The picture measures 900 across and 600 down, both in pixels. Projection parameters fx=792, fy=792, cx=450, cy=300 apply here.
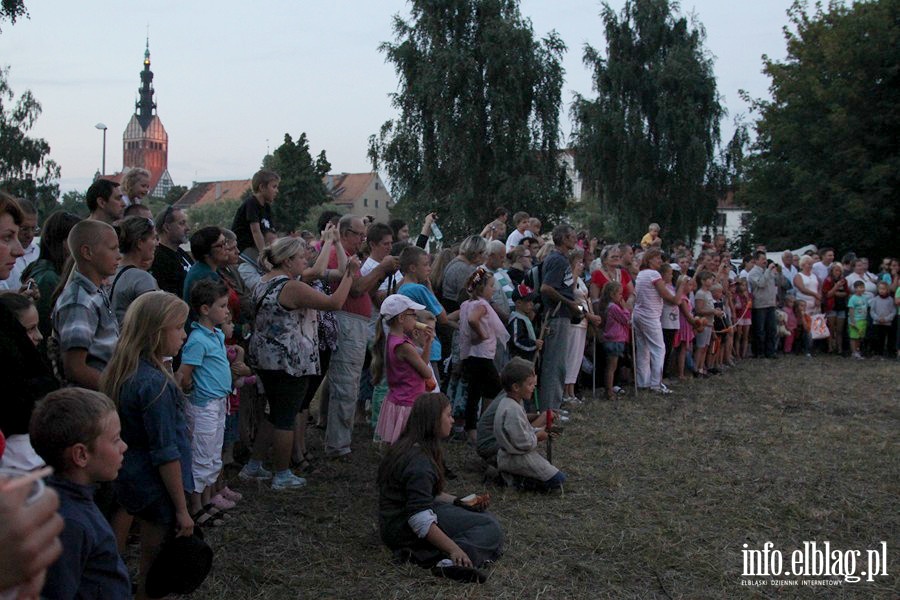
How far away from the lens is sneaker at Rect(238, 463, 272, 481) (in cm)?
599

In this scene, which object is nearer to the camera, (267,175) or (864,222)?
(267,175)

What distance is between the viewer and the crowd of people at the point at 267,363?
2.58 m

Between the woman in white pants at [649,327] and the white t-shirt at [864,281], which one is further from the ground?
the white t-shirt at [864,281]

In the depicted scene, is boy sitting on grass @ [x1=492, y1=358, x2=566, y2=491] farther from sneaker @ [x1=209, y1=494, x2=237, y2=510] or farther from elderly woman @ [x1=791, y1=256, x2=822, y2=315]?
elderly woman @ [x1=791, y1=256, x2=822, y2=315]

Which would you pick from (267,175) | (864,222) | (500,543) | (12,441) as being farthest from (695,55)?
(12,441)

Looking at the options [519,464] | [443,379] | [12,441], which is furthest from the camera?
[443,379]

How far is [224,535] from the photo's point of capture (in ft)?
16.0

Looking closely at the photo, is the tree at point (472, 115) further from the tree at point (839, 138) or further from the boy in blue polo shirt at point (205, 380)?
the boy in blue polo shirt at point (205, 380)

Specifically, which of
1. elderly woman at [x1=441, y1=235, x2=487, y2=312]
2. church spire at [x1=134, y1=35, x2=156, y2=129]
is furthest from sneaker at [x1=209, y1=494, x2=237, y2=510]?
church spire at [x1=134, y1=35, x2=156, y2=129]

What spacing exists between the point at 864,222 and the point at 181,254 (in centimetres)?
2409

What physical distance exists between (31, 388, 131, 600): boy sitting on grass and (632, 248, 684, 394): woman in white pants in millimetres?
8850

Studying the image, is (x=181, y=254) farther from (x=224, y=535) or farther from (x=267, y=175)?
(x=224, y=535)

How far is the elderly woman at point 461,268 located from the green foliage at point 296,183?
49.7 m

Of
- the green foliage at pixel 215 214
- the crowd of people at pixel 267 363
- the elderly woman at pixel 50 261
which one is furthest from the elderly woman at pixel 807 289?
the green foliage at pixel 215 214
